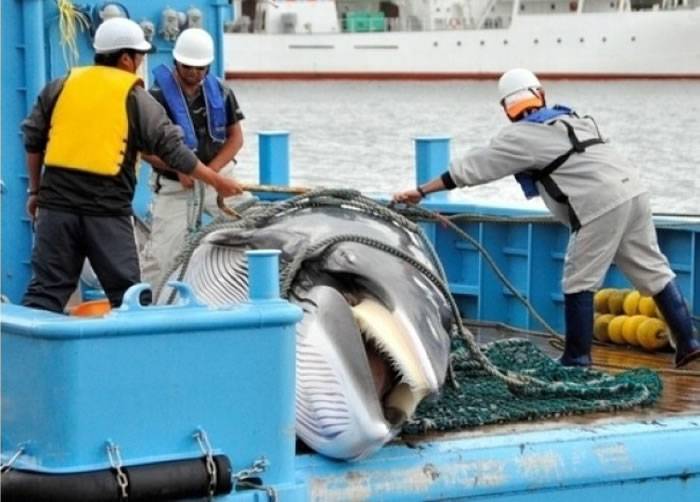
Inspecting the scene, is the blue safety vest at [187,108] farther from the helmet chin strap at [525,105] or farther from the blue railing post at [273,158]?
the blue railing post at [273,158]

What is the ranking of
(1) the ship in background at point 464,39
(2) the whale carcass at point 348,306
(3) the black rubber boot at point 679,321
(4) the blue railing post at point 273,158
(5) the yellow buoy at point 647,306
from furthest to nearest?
(1) the ship in background at point 464,39 < (4) the blue railing post at point 273,158 < (5) the yellow buoy at point 647,306 < (3) the black rubber boot at point 679,321 < (2) the whale carcass at point 348,306

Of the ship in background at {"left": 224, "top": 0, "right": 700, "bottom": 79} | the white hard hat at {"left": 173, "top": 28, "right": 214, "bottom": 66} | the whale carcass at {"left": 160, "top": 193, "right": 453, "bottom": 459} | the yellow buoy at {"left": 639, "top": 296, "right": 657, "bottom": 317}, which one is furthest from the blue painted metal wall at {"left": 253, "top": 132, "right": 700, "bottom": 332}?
the ship in background at {"left": 224, "top": 0, "right": 700, "bottom": 79}

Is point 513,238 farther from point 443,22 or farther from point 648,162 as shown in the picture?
point 443,22

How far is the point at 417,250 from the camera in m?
7.28

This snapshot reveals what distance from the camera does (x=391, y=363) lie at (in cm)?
653

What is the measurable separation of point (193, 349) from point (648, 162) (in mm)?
26781

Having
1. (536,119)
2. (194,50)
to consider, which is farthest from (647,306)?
(194,50)

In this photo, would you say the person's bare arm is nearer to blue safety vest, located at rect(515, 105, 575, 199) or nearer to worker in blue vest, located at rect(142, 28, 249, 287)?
worker in blue vest, located at rect(142, 28, 249, 287)

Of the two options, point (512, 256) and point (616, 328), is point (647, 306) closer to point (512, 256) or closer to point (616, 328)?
point (616, 328)

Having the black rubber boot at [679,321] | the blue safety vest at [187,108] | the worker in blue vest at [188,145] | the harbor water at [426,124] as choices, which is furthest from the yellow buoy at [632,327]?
the harbor water at [426,124]

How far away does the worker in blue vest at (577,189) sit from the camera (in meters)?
8.24

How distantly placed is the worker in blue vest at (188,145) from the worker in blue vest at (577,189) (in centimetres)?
124

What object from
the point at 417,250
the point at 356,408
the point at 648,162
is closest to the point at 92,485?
the point at 356,408

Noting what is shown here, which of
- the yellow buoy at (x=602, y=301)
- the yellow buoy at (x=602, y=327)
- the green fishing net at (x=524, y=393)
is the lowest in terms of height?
the yellow buoy at (x=602, y=327)
